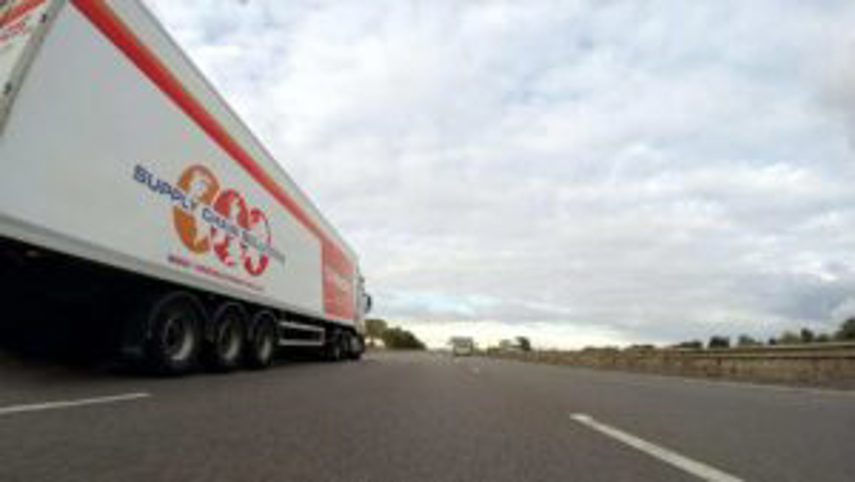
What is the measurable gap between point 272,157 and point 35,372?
6216 mm

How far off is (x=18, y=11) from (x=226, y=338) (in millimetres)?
6402

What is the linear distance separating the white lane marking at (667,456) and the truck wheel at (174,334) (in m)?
5.83

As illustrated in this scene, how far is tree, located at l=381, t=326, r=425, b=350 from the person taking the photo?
15393cm

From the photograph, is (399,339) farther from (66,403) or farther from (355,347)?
(66,403)

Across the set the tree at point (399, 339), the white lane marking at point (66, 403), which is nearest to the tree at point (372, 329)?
the tree at point (399, 339)

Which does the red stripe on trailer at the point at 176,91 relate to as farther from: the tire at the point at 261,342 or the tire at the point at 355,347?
the tire at the point at 355,347

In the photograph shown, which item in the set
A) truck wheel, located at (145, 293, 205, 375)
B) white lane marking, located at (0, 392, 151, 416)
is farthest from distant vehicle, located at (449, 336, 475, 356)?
white lane marking, located at (0, 392, 151, 416)

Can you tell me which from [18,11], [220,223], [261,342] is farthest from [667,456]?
[261,342]

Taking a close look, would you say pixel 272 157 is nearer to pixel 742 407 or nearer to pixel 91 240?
pixel 91 240

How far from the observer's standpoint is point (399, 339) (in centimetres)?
16275

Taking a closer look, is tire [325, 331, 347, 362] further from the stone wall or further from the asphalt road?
the asphalt road

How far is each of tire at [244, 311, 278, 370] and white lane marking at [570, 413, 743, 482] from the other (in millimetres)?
8236

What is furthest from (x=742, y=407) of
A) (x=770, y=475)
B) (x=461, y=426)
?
(x=770, y=475)

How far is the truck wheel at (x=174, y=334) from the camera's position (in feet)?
32.9
